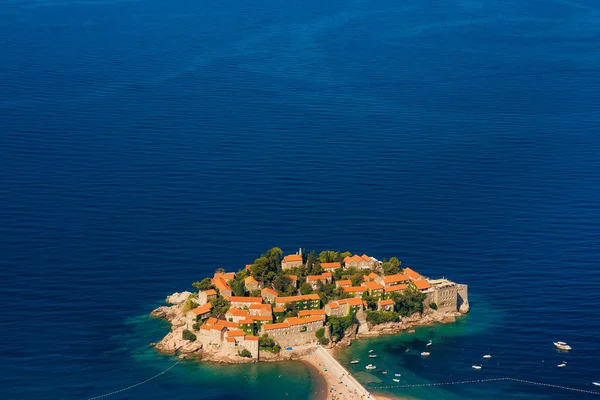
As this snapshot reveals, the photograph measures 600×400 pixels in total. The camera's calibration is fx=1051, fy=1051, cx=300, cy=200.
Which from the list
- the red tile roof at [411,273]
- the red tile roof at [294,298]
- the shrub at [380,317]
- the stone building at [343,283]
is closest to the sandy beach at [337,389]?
the red tile roof at [294,298]

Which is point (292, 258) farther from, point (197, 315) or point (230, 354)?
point (230, 354)

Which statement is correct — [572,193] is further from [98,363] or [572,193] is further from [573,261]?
[98,363]

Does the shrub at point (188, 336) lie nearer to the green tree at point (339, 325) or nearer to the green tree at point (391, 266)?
the green tree at point (339, 325)

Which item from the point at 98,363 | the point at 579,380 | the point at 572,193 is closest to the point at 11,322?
the point at 98,363

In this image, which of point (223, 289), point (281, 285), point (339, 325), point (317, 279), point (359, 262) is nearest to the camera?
point (339, 325)

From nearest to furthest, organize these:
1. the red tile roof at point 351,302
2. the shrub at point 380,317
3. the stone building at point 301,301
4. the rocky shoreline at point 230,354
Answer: the rocky shoreline at point 230,354, the stone building at point 301,301, the red tile roof at point 351,302, the shrub at point 380,317

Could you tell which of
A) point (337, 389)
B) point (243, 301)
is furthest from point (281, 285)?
point (337, 389)
